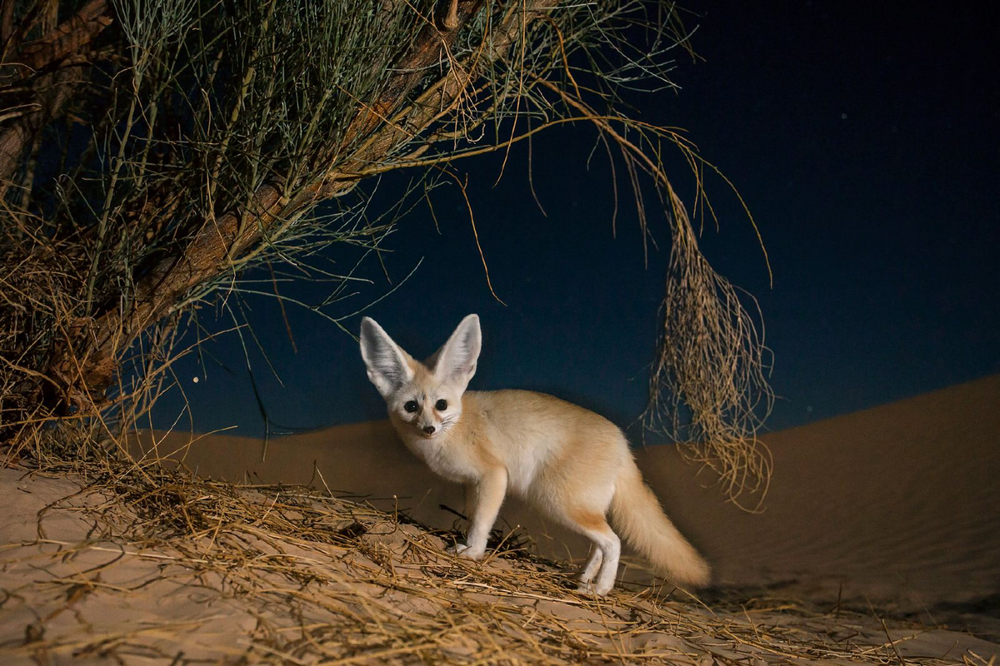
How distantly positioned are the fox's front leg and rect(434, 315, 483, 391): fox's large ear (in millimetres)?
463

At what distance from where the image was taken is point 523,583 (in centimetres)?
238

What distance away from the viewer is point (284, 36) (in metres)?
2.47

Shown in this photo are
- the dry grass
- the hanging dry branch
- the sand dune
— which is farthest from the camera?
the sand dune

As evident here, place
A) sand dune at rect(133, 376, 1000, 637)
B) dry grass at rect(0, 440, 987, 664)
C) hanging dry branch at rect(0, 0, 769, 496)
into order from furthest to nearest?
sand dune at rect(133, 376, 1000, 637) < hanging dry branch at rect(0, 0, 769, 496) < dry grass at rect(0, 440, 987, 664)

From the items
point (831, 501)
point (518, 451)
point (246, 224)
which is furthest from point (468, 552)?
point (831, 501)

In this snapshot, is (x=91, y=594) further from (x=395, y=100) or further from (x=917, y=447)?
(x=917, y=447)

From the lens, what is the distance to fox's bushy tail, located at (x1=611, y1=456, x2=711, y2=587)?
2926 mm

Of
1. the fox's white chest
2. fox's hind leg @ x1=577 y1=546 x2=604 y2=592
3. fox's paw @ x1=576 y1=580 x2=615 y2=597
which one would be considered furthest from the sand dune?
fox's paw @ x1=576 y1=580 x2=615 y2=597

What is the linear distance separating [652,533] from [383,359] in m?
1.55

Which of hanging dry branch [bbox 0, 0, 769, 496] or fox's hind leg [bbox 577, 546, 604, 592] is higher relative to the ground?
hanging dry branch [bbox 0, 0, 769, 496]

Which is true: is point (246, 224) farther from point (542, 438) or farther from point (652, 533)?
point (652, 533)

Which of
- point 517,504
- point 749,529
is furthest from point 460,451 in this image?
point 749,529

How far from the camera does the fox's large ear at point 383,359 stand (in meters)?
2.82

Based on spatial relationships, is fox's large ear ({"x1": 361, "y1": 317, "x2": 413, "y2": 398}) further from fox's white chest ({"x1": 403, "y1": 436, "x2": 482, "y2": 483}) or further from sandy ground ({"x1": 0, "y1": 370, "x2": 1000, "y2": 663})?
sandy ground ({"x1": 0, "y1": 370, "x2": 1000, "y2": 663})
